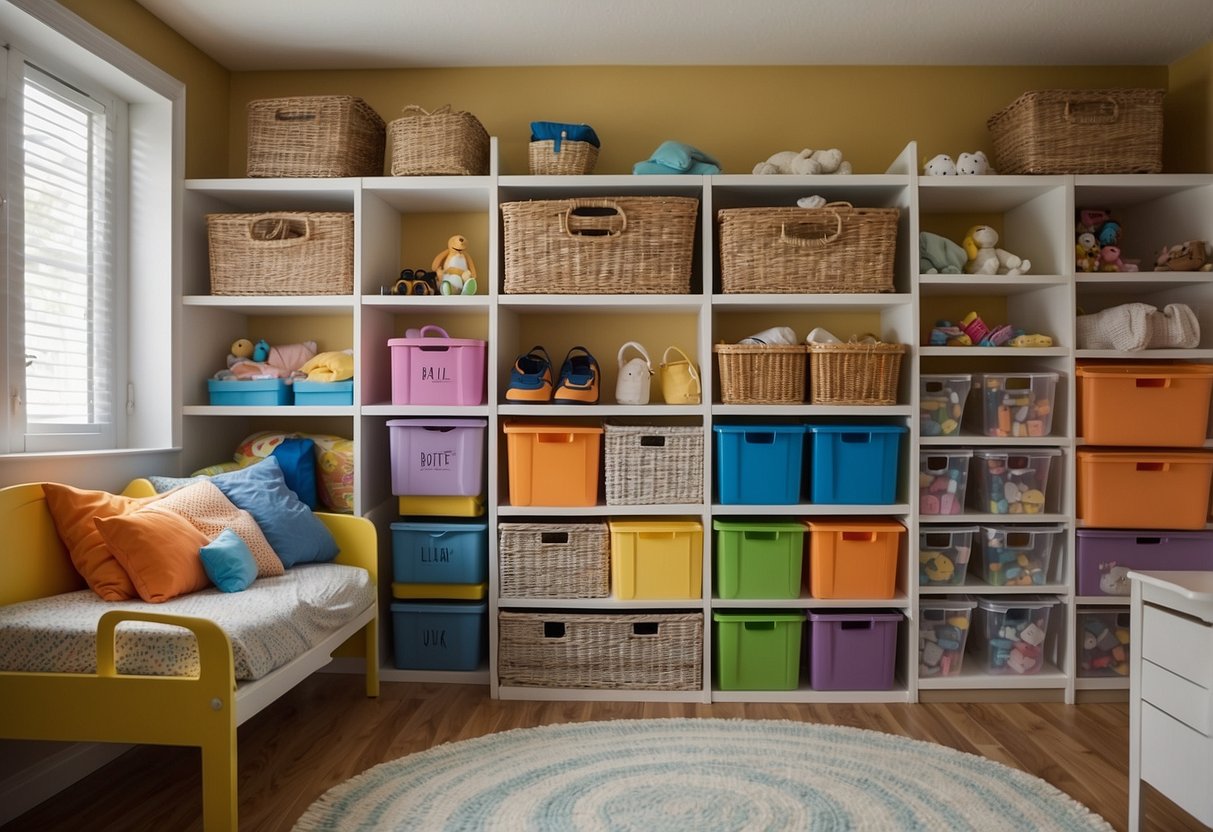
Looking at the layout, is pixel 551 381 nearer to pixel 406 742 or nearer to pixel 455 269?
pixel 455 269

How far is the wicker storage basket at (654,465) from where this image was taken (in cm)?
312

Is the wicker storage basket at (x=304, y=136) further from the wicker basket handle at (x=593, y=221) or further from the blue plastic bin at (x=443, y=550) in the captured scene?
the blue plastic bin at (x=443, y=550)

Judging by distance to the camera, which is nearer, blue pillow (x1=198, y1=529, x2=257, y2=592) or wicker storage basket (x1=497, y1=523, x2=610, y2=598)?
blue pillow (x1=198, y1=529, x2=257, y2=592)

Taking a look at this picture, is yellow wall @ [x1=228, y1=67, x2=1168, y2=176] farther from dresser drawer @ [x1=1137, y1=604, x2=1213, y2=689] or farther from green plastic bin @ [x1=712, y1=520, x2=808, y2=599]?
dresser drawer @ [x1=1137, y1=604, x2=1213, y2=689]

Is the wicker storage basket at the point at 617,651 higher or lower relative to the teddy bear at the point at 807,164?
lower

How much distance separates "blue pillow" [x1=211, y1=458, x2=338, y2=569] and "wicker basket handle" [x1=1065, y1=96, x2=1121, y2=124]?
3.07 meters

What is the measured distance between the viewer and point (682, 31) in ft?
10.4

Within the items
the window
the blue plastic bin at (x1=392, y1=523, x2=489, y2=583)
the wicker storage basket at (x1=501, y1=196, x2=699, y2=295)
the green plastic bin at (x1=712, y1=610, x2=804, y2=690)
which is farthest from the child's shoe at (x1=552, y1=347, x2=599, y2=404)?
the window

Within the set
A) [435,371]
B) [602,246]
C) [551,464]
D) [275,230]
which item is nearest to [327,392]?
[435,371]

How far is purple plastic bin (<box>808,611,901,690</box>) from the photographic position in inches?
122

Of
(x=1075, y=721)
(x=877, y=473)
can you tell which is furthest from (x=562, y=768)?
(x=1075, y=721)

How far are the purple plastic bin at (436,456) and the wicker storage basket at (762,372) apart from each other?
923 millimetres

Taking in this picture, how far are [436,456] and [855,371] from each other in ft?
5.13

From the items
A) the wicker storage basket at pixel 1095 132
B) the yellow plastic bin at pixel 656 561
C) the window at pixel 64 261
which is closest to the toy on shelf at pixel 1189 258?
the wicker storage basket at pixel 1095 132
